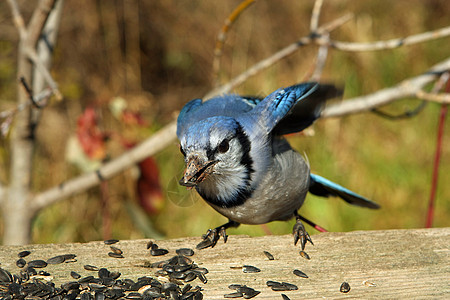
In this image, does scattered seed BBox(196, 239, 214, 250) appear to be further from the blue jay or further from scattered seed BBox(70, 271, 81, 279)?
scattered seed BBox(70, 271, 81, 279)

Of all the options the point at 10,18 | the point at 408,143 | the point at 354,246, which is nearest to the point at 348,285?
the point at 354,246

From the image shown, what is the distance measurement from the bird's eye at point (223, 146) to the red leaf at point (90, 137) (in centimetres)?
148

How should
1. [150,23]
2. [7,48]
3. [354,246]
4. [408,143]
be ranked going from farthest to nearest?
[150,23] → [408,143] → [7,48] → [354,246]

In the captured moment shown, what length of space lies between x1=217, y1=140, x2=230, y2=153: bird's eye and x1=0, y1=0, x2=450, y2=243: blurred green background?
231 centimetres

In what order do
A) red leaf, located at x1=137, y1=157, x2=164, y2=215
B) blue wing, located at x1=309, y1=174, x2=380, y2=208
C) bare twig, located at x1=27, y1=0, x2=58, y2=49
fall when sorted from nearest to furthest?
bare twig, located at x1=27, y1=0, x2=58, y2=49 < blue wing, located at x1=309, y1=174, x2=380, y2=208 < red leaf, located at x1=137, y1=157, x2=164, y2=215

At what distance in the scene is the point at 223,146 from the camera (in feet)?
7.45

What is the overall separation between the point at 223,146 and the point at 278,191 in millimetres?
387

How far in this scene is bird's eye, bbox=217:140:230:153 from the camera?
2.25 meters

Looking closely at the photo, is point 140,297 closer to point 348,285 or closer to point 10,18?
point 348,285

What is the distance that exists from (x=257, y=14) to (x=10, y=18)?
8.63ft

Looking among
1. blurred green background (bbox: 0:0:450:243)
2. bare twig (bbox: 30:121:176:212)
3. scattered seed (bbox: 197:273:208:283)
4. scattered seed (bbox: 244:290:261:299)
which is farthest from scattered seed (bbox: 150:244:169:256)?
blurred green background (bbox: 0:0:450:243)

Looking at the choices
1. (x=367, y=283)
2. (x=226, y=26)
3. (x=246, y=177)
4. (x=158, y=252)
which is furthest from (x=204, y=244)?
(x=226, y=26)

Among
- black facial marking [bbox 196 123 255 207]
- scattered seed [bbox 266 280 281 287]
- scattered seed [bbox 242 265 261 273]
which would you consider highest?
black facial marking [bbox 196 123 255 207]

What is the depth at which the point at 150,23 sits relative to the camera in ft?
21.1
